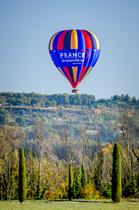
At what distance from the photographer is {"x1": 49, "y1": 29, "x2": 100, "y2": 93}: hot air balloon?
149ft

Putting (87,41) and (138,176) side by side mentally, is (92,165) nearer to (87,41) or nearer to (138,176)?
(138,176)

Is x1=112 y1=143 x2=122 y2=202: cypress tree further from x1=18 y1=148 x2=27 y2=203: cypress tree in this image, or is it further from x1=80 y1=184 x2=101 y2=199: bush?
x1=80 y1=184 x2=101 y2=199: bush

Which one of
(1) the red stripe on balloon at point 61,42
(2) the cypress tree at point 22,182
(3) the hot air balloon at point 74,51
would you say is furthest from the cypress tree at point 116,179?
(1) the red stripe on balloon at point 61,42

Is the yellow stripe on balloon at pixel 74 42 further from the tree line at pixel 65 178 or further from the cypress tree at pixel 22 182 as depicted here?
the tree line at pixel 65 178

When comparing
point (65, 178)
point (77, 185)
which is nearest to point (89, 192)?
point (77, 185)

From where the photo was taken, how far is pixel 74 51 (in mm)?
Result: 45531

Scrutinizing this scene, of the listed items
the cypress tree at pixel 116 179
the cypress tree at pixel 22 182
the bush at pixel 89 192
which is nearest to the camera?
the cypress tree at pixel 116 179

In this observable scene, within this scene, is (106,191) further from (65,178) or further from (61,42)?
(61,42)

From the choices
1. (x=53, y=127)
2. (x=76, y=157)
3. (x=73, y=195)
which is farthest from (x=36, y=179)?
(x=53, y=127)

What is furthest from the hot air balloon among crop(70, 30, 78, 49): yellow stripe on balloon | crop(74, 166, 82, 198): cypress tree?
crop(74, 166, 82, 198): cypress tree

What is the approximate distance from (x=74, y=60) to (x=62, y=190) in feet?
50.5

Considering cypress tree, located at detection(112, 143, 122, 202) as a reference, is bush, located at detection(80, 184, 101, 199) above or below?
below

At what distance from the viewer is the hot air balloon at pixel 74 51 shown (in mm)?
45406

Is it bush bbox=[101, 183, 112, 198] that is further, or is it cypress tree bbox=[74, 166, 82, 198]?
cypress tree bbox=[74, 166, 82, 198]
